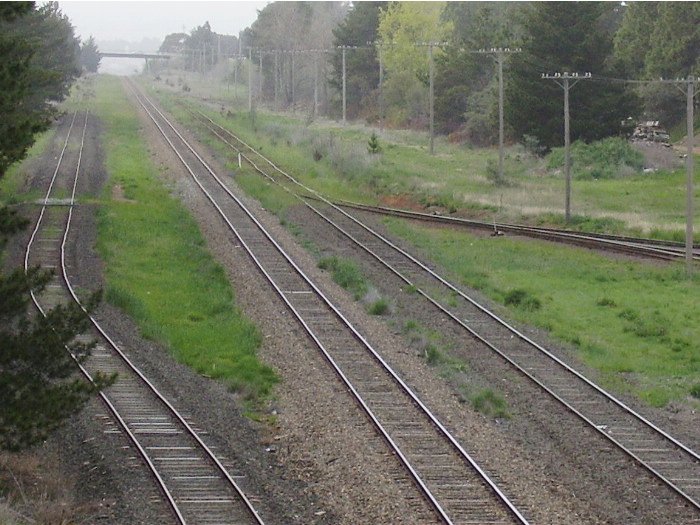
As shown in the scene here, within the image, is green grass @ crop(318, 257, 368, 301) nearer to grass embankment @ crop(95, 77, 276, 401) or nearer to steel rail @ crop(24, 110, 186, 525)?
grass embankment @ crop(95, 77, 276, 401)

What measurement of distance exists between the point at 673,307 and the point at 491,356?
6.96m

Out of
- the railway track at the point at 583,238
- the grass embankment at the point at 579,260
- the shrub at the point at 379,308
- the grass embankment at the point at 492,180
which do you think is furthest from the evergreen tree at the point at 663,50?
the shrub at the point at 379,308

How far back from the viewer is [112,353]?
20000 mm

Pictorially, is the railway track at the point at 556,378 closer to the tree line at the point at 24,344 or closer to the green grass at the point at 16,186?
the tree line at the point at 24,344

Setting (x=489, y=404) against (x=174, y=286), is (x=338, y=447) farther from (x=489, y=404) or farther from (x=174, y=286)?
(x=174, y=286)

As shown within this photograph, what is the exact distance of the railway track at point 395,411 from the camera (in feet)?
42.6

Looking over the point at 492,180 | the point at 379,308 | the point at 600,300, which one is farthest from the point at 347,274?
the point at 492,180

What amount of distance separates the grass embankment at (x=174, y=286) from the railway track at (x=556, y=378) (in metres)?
4.59

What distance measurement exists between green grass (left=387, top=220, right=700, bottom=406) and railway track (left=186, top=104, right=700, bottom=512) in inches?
33.6

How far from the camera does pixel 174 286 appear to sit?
26906mm

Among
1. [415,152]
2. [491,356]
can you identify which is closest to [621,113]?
[415,152]

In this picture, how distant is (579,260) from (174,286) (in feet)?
38.3

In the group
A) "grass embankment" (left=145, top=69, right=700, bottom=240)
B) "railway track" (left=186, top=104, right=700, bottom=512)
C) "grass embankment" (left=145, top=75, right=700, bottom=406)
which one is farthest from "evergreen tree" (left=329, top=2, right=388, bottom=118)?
"railway track" (left=186, top=104, right=700, bottom=512)

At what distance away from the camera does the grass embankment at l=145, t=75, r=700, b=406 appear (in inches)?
848
